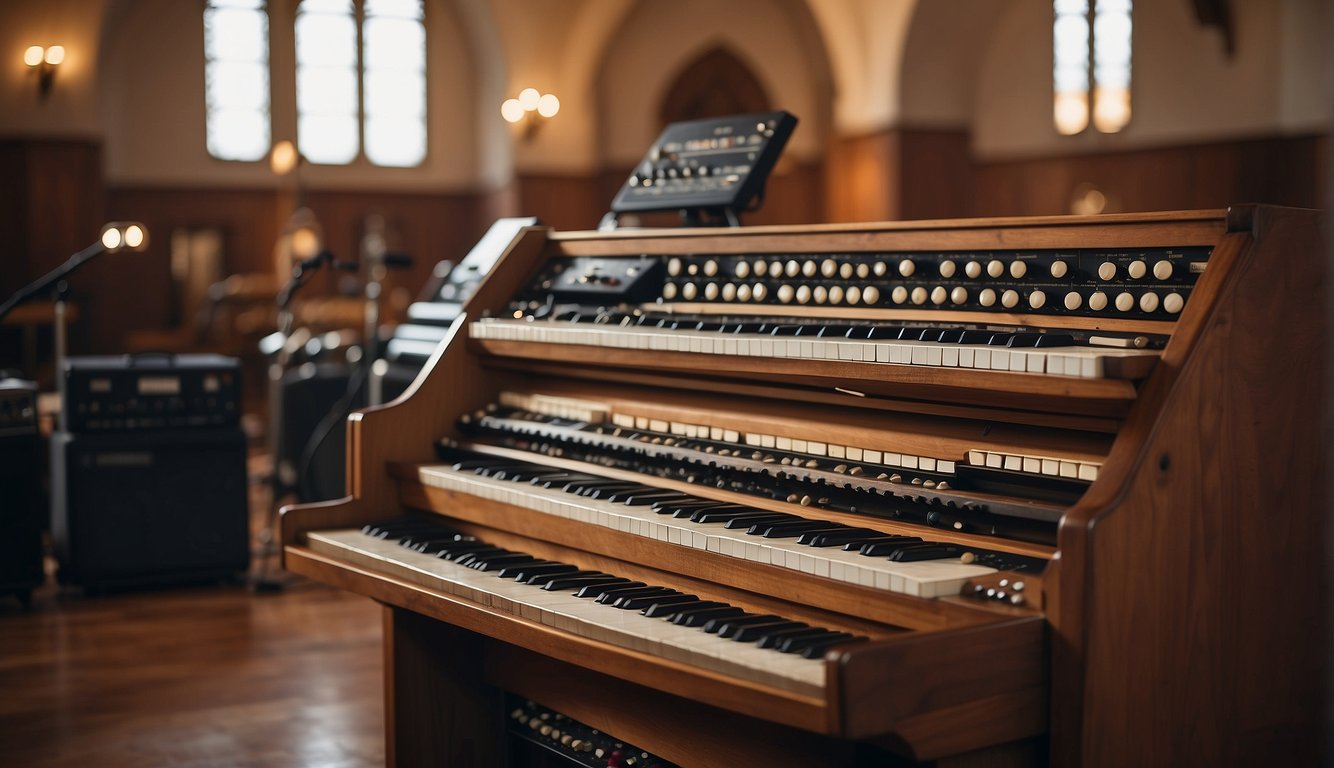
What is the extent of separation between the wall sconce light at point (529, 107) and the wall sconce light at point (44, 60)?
3982 millimetres

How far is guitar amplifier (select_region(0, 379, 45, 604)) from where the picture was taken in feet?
15.9

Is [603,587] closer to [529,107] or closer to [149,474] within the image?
[149,474]

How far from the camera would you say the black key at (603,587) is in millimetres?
2307

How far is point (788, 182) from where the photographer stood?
49.0ft

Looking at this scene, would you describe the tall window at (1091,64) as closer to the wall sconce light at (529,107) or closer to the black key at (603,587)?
the wall sconce light at (529,107)

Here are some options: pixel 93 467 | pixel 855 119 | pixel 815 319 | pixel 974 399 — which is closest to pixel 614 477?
pixel 815 319

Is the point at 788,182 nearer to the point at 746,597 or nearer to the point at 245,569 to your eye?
the point at 245,569

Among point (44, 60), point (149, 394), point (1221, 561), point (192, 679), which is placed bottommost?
point (192, 679)

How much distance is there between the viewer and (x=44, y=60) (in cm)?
1133

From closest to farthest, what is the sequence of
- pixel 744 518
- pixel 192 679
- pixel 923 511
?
pixel 923 511 → pixel 744 518 → pixel 192 679

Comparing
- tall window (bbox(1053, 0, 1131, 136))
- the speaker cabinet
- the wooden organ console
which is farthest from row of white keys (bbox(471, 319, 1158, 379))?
tall window (bbox(1053, 0, 1131, 136))

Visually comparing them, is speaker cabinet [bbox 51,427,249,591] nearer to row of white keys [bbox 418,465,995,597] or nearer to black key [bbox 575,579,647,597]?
row of white keys [bbox 418,465,995,597]

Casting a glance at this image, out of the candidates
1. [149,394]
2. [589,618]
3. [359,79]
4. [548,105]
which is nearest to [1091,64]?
[548,105]

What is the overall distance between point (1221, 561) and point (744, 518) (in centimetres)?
78
